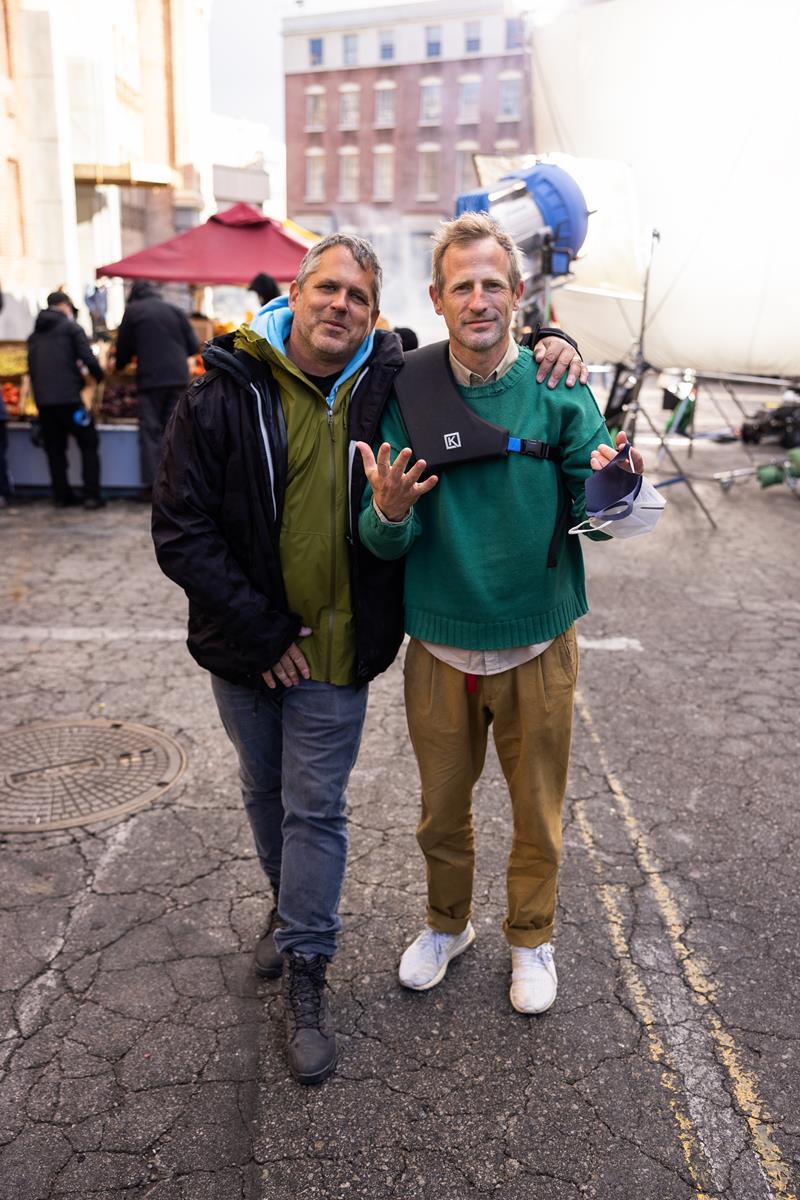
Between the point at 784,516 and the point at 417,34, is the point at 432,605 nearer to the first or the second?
the point at 784,516

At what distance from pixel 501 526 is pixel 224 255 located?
29.2ft

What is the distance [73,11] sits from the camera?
64.0 feet

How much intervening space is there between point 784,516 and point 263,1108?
29.7 feet

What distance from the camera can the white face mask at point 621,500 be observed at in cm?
218

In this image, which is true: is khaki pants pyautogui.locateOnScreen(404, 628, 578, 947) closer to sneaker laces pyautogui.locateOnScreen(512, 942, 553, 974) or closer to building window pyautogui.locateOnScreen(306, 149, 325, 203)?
sneaker laces pyautogui.locateOnScreen(512, 942, 553, 974)

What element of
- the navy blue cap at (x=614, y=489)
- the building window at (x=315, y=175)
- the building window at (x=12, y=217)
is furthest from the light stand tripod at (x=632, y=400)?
the building window at (x=315, y=175)

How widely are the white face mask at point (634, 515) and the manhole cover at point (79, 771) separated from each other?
97.6 inches

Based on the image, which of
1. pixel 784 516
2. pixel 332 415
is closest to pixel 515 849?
pixel 332 415

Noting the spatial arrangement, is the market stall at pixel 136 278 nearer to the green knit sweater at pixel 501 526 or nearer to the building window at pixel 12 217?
the green knit sweater at pixel 501 526

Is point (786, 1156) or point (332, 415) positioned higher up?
point (332, 415)

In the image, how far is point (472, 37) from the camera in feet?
159

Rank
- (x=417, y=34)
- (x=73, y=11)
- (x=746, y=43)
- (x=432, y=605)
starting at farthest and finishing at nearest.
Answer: (x=417, y=34)
(x=73, y=11)
(x=746, y=43)
(x=432, y=605)

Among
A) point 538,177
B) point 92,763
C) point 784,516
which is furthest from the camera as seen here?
point 784,516

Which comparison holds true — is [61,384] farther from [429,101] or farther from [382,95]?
[382,95]
